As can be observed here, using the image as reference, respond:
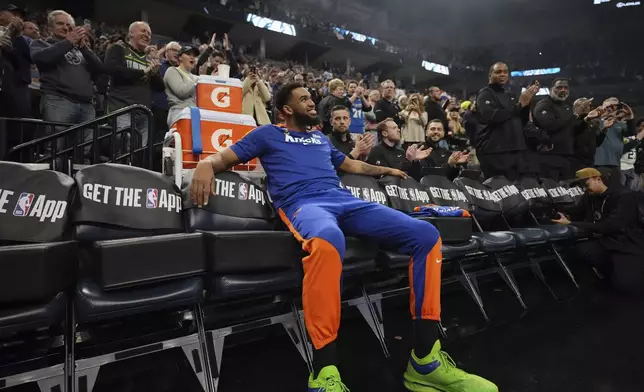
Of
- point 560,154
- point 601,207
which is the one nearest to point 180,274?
point 601,207

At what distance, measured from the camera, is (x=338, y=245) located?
1691 mm

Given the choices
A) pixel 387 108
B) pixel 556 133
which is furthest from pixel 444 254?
pixel 387 108

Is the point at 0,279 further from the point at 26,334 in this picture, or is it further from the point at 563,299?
the point at 563,299

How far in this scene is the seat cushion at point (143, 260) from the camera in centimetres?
142

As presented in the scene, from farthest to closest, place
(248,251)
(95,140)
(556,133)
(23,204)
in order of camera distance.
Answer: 1. (556,133)
2. (95,140)
3. (248,251)
4. (23,204)

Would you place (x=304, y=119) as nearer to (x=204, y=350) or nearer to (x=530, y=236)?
(x=204, y=350)

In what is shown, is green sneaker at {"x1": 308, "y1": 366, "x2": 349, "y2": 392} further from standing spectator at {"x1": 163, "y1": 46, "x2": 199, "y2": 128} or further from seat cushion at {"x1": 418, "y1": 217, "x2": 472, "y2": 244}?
standing spectator at {"x1": 163, "y1": 46, "x2": 199, "y2": 128}

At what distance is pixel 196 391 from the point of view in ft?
5.59

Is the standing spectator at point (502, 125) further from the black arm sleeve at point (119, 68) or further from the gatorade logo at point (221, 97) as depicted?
the black arm sleeve at point (119, 68)

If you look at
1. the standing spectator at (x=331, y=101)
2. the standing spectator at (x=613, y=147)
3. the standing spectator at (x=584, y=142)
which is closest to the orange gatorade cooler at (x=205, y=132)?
the standing spectator at (x=331, y=101)

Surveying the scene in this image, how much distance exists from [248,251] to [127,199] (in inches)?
22.0

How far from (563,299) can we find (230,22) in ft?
40.5

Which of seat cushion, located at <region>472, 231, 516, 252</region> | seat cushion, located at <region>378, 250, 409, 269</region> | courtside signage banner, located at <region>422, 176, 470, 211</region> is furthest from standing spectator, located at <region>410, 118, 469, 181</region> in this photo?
seat cushion, located at <region>378, 250, 409, 269</region>

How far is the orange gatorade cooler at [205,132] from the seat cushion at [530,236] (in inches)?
75.8
